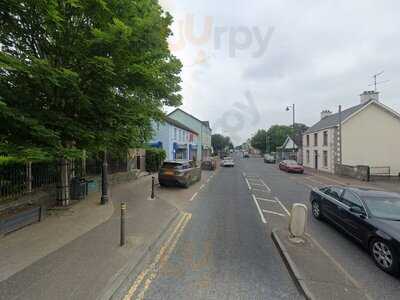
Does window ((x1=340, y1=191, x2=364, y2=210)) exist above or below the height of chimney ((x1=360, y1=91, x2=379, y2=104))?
below

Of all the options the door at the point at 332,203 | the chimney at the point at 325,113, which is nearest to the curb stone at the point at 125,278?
the door at the point at 332,203

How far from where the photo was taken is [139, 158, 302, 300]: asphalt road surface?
157 inches

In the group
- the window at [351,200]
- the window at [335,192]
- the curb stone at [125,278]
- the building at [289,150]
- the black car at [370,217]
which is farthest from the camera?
the building at [289,150]

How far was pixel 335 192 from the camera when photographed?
8.05 meters

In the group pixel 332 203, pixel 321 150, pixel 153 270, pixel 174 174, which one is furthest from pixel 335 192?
pixel 321 150

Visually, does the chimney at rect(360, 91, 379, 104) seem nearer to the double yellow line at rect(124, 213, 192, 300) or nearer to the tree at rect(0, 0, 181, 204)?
the tree at rect(0, 0, 181, 204)

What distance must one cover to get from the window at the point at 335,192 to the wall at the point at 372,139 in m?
20.4

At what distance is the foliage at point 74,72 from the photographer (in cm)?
578

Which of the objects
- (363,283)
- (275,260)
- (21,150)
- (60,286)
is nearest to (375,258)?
(363,283)

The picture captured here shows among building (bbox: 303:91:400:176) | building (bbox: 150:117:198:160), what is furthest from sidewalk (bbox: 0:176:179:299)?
building (bbox: 303:91:400:176)

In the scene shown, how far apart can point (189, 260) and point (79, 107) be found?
5201 mm

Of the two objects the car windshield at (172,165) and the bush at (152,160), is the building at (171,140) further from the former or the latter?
the car windshield at (172,165)

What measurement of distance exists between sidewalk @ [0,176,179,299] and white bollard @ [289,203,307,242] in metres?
3.48

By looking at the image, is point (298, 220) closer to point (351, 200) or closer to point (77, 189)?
point (351, 200)
